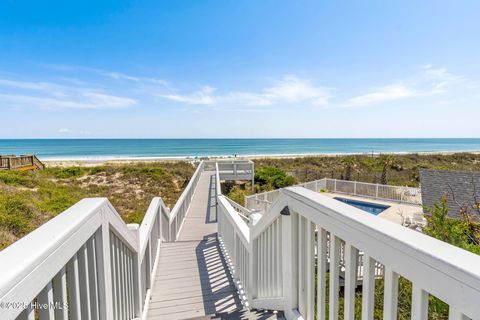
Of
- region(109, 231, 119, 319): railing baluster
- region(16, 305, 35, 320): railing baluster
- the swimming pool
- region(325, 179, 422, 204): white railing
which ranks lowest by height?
the swimming pool

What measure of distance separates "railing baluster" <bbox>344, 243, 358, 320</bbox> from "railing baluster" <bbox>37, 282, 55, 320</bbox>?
1.18 m

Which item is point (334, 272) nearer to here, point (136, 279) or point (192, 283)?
point (136, 279)

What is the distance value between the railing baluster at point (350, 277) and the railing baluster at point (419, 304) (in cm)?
33

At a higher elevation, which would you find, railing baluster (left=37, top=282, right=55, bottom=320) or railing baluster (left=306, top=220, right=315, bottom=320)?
railing baluster (left=37, top=282, right=55, bottom=320)

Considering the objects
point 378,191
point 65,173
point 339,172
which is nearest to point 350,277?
point 378,191

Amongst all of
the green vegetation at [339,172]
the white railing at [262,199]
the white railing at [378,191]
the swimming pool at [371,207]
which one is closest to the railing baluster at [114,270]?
the white railing at [262,199]

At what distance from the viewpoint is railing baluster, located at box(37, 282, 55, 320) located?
83cm

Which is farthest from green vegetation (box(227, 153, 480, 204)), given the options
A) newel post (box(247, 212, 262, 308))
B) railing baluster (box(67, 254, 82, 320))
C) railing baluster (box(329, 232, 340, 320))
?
railing baluster (box(67, 254, 82, 320))

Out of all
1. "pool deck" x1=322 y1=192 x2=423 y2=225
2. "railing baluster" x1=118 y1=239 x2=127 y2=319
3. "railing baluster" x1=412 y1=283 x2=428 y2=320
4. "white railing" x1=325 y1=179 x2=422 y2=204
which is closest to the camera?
"railing baluster" x1=412 y1=283 x2=428 y2=320

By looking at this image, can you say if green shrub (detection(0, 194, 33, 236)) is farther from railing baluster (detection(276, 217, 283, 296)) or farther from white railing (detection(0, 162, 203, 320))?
railing baluster (detection(276, 217, 283, 296))

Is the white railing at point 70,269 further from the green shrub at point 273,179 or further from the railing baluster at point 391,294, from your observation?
the green shrub at point 273,179

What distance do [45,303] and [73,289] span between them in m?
0.26

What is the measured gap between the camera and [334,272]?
1354 millimetres

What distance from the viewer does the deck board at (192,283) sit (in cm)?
291
